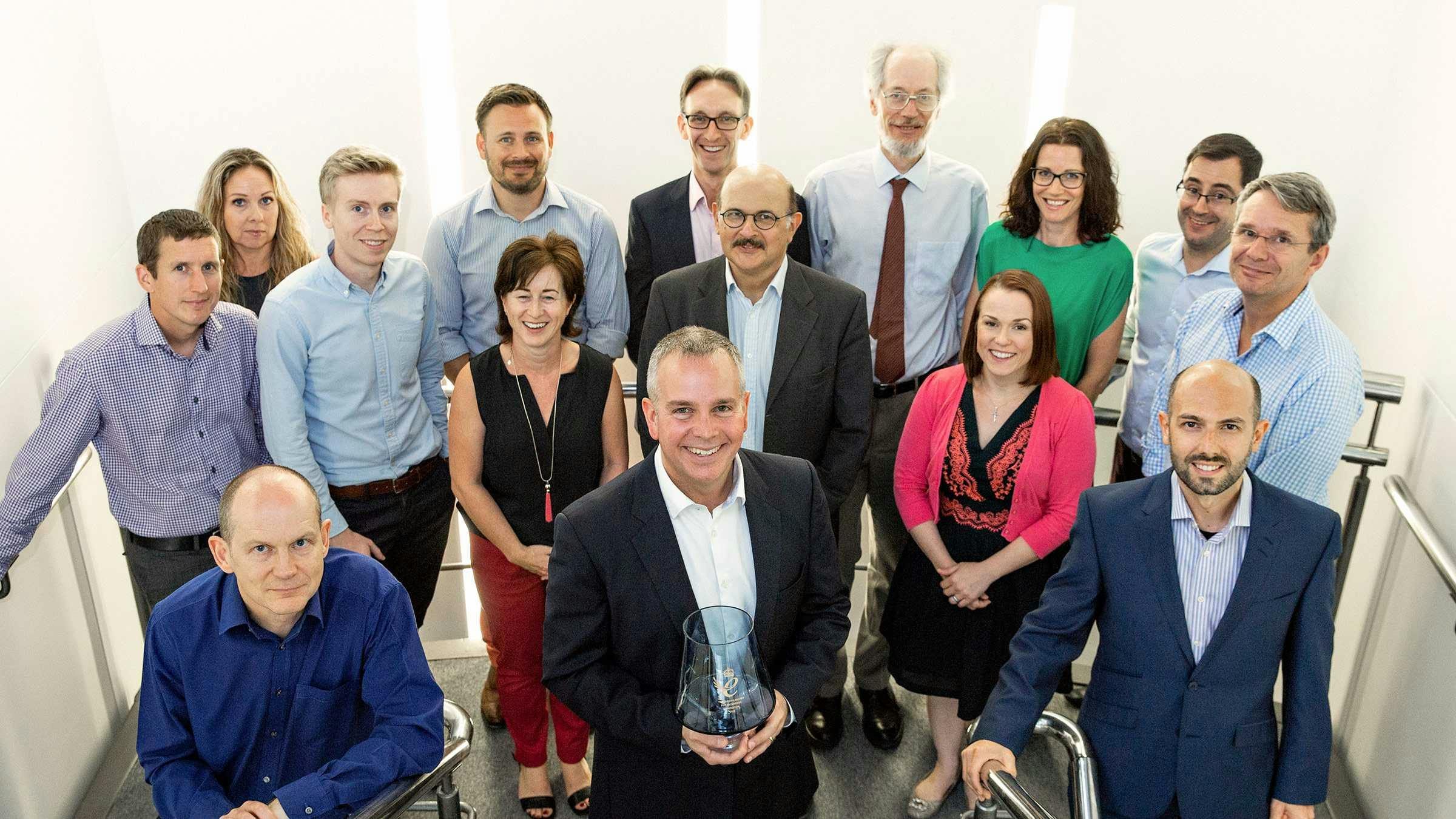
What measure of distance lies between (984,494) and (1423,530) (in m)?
1.18

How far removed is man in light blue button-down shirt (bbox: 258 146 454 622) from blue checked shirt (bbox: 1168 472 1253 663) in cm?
215

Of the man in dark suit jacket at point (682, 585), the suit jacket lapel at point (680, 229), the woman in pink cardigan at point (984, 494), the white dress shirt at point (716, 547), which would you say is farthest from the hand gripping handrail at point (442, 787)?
the suit jacket lapel at point (680, 229)

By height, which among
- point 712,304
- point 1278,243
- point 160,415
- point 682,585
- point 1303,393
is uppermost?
point 1278,243

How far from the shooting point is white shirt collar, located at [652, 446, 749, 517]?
2346mm

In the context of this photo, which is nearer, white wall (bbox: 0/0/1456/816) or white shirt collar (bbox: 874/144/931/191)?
white shirt collar (bbox: 874/144/931/191)

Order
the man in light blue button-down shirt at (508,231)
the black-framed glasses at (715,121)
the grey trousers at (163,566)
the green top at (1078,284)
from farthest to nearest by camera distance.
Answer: the black-framed glasses at (715,121), the man in light blue button-down shirt at (508,231), the green top at (1078,284), the grey trousers at (163,566)

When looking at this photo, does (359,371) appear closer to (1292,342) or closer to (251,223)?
(251,223)

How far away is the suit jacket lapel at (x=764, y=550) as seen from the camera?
2.40 meters

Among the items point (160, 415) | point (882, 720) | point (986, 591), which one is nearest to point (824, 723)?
point (882, 720)

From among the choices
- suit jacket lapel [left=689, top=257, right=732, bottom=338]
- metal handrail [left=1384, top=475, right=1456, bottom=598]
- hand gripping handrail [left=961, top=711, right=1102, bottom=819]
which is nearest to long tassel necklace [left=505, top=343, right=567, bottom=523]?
suit jacket lapel [left=689, top=257, right=732, bottom=338]

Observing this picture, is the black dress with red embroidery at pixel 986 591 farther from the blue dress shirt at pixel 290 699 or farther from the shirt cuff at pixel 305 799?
the shirt cuff at pixel 305 799

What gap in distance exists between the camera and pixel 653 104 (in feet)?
17.1

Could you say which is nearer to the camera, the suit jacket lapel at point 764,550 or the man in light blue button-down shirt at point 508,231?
the suit jacket lapel at point 764,550

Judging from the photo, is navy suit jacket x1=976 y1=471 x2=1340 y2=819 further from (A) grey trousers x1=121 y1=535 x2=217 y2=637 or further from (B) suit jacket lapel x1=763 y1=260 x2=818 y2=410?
(A) grey trousers x1=121 y1=535 x2=217 y2=637
